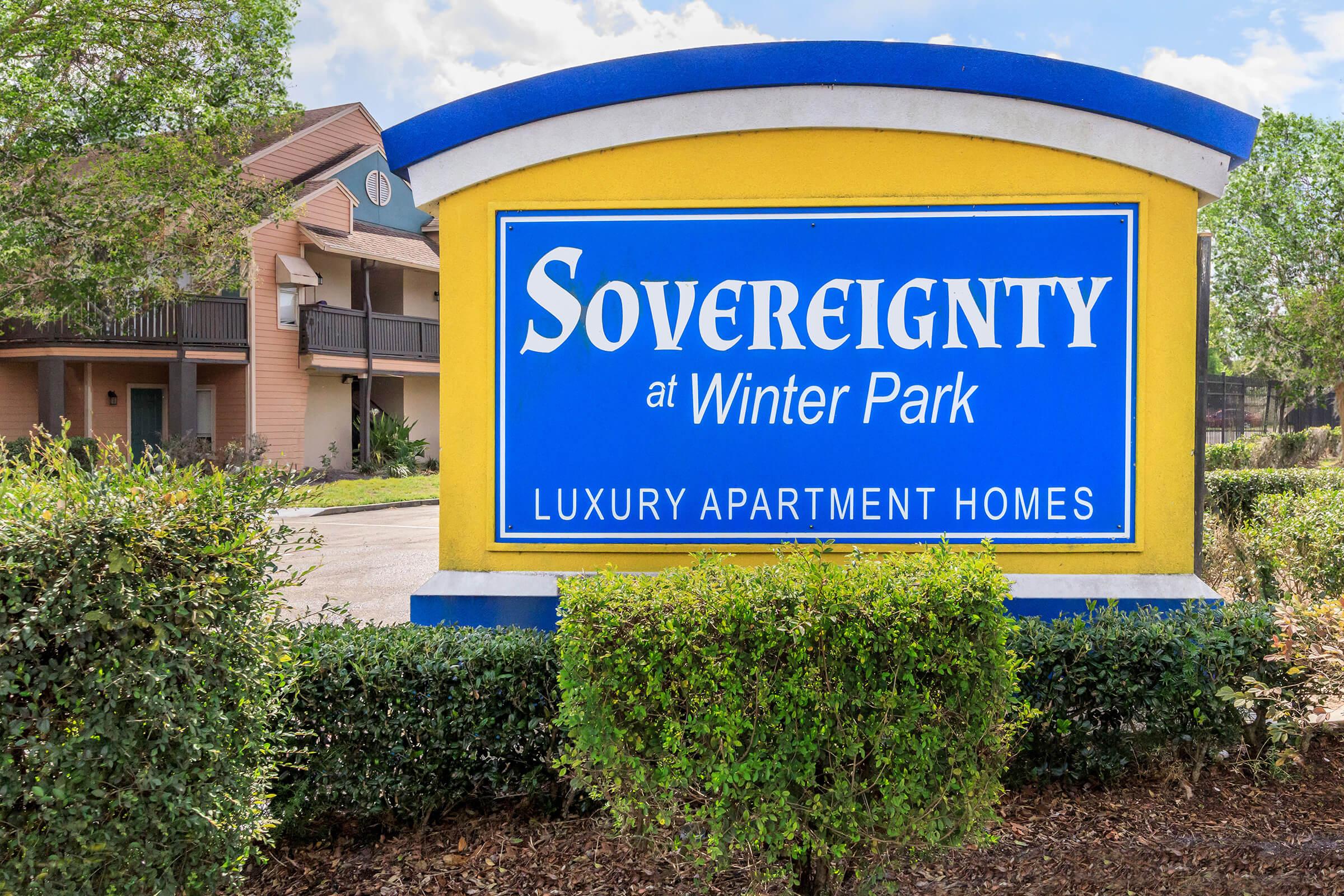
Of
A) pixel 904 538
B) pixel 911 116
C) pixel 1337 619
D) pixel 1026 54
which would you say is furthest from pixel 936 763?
pixel 1026 54

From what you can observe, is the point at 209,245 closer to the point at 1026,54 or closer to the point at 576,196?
the point at 576,196

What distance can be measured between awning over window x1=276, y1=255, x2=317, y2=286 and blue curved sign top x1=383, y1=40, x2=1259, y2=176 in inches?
793

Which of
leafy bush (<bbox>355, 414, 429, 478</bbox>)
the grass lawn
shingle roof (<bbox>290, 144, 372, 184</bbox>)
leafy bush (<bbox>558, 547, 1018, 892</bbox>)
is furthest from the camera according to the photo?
shingle roof (<bbox>290, 144, 372, 184</bbox>)

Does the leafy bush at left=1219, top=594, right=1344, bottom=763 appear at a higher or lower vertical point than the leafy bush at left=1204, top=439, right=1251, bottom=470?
lower

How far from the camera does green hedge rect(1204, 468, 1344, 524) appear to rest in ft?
34.7

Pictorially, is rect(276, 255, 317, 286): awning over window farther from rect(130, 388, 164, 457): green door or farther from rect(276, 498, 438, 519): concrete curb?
rect(276, 498, 438, 519): concrete curb

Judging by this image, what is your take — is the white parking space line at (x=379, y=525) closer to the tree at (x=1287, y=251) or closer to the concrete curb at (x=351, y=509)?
the concrete curb at (x=351, y=509)

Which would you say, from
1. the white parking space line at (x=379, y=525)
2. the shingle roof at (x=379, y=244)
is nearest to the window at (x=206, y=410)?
the shingle roof at (x=379, y=244)

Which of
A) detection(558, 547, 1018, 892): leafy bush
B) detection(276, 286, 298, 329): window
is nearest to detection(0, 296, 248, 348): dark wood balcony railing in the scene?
detection(276, 286, 298, 329): window

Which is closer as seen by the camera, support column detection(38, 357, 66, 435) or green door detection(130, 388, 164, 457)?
support column detection(38, 357, 66, 435)

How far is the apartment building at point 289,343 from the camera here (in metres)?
21.1

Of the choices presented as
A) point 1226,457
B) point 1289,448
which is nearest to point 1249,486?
point 1226,457

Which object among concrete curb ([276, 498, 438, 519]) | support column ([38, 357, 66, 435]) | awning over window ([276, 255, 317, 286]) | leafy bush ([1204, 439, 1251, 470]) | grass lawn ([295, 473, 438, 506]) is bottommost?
concrete curb ([276, 498, 438, 519])

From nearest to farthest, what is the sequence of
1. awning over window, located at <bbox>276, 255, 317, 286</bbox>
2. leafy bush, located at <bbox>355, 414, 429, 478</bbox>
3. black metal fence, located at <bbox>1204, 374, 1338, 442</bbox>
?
awning over window, located at <bbox>276, 255, 317, 286</bbox>, leafy bush, located at <bbox>355, 414, 429, 478</bbox>, black metal fence, located at <bbox>1204, 374, 1338, 442</bbox>
